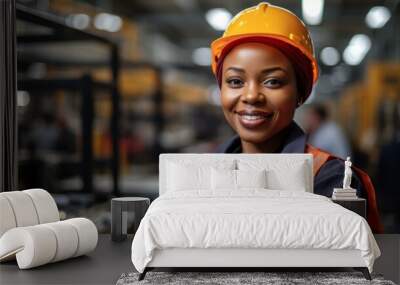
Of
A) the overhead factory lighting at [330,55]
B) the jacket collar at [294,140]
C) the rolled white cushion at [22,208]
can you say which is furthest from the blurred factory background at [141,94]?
the jacket collar at [294,140]

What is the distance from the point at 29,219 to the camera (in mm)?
4156

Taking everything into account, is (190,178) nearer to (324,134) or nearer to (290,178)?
(290,178)

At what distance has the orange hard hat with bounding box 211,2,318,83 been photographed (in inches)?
169

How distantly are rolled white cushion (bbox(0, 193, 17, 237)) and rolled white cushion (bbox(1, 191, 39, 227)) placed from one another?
0.03m

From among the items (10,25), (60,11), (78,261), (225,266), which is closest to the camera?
(225,266)

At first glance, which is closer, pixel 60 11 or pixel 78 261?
pixel 78 261

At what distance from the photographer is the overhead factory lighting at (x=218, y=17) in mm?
12953

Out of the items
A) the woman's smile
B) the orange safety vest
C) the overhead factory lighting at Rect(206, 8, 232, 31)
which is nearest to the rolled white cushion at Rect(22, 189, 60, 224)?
the woman's smile

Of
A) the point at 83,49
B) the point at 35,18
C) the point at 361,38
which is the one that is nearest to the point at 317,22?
the point at 361,38

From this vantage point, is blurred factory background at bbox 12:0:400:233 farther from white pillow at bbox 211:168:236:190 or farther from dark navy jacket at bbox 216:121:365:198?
white pillow at bbox 211:168:236:190

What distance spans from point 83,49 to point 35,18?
11.1 metres

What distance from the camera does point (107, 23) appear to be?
12336 millimetres

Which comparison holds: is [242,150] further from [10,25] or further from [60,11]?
[60,11]

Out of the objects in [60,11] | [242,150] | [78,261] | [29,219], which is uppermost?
[60,11]
